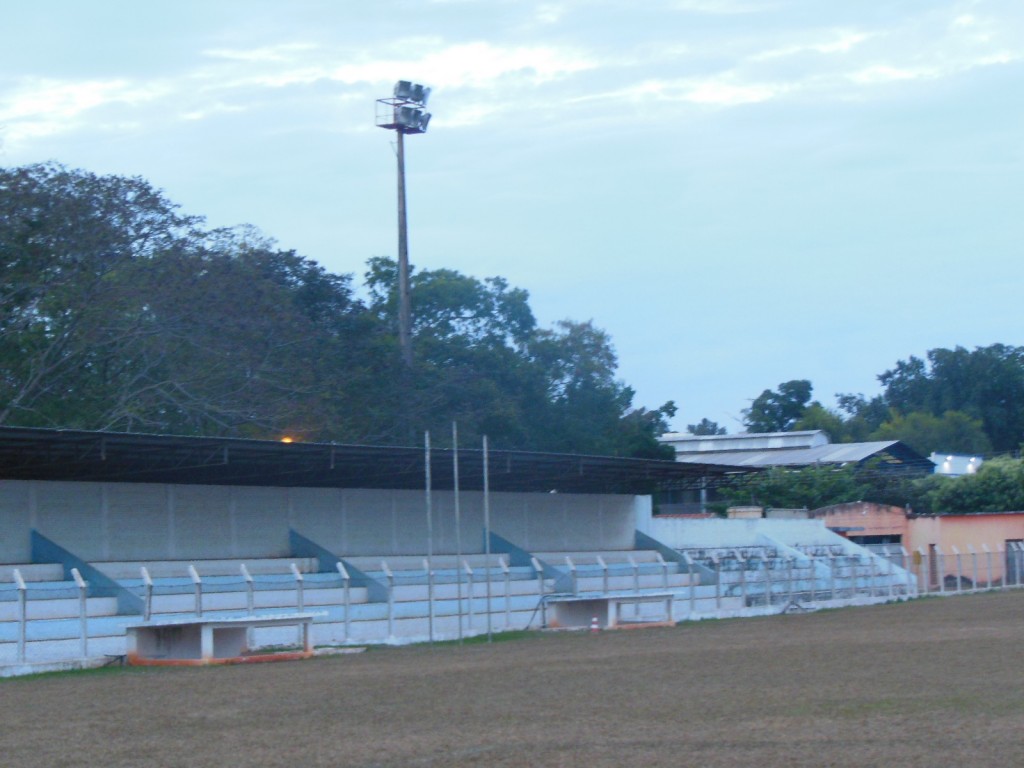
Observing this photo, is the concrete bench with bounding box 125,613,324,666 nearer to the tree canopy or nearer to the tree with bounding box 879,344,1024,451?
the tree canopy

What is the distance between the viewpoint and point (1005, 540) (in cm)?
5584

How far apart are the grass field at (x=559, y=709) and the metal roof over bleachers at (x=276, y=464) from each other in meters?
6.35

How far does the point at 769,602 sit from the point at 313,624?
15263mm

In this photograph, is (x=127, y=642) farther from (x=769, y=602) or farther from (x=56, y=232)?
(x=769, y=602)

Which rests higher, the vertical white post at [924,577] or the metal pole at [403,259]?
the metal pole at [403,259]

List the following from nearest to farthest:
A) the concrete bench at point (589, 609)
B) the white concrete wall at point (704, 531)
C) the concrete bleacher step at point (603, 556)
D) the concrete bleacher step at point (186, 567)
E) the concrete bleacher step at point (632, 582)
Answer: the concrete bleacher step at point (186, 567) → the concrete bench at point (589, 609) → the concrete bleacher step at point (632, 582) → the concrete bleacher step at point (603, 556) → the white concrete wall at point (704, 531)

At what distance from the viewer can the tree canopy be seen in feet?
119

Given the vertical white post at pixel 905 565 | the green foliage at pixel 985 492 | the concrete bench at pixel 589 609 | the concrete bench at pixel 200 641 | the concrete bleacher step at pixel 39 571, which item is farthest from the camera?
the green foliage at pixel 985 492

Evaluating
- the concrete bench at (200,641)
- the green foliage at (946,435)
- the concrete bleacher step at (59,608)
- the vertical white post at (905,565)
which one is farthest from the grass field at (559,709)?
the green foliage at (946,435)

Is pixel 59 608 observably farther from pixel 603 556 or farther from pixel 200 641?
pixel 603 556

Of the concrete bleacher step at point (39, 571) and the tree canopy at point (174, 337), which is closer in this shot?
the concrete bleacher step at point (39, 571)

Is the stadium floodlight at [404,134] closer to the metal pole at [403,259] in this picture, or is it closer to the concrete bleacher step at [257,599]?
the metal pole at [403,259]

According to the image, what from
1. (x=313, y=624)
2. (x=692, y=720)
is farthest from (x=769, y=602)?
(x=692, y=720)

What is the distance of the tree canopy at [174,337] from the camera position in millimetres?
36188
